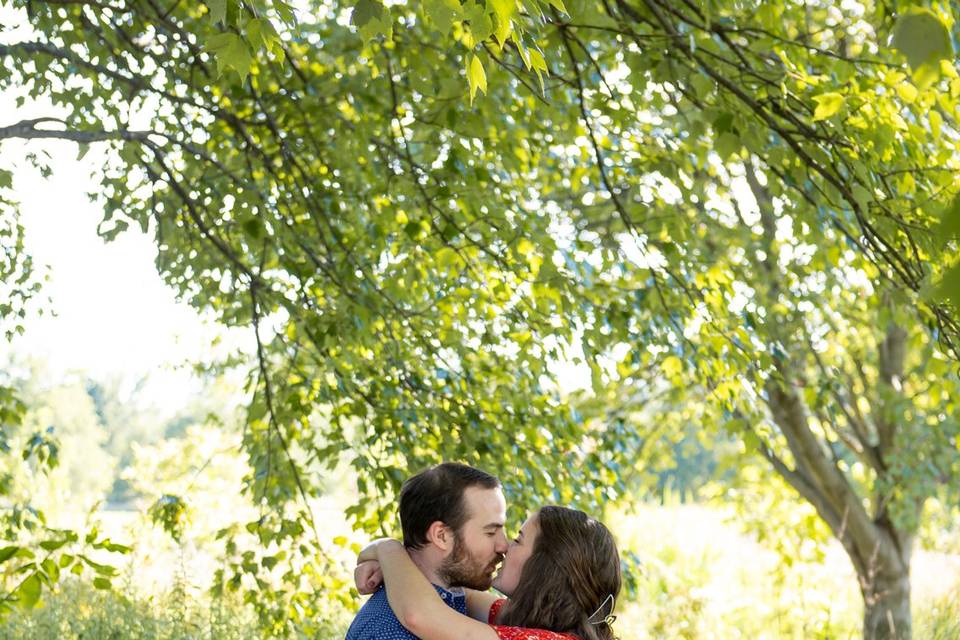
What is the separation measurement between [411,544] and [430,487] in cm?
15

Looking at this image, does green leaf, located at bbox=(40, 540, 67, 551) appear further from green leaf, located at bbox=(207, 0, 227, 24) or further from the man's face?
green leaf, located at bbox=(207, 0, 227, 24)

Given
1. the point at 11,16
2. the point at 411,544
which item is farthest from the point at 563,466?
the point at 11,16

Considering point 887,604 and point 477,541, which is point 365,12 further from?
point 887,604

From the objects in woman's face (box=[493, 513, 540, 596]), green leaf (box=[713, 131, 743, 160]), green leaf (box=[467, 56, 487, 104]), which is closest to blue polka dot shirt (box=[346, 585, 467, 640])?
woman's face (box=[493, 513, 540, 596])

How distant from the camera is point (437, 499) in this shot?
2.80 m

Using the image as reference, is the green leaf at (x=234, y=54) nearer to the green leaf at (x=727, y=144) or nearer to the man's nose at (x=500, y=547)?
the man's nose at (x=500, y=547)

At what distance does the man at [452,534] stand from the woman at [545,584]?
0.18 feet

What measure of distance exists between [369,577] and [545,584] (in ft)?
1.58

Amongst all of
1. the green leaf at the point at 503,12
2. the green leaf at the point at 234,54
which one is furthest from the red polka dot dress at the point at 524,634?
the green leaf at the point at 234,54

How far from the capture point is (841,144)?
409 cm

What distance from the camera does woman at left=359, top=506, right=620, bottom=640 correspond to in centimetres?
258

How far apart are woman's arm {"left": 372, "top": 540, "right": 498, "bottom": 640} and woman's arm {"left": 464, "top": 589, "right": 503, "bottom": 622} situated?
1.29ft

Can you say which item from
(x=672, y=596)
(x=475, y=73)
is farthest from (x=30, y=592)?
(x=672, y=596)

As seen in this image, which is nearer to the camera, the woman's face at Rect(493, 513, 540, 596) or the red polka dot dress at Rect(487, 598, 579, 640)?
the red polka dot dress at Rect(487, 598, 579, 640)
